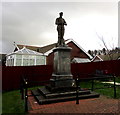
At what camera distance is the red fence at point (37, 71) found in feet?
32.8

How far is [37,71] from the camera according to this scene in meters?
11.7

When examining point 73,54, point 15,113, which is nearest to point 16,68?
point 15,113

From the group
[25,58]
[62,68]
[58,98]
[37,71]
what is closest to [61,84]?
[62,68]

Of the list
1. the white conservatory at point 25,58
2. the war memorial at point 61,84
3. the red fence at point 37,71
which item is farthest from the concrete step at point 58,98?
the white conservatory at point 25,58

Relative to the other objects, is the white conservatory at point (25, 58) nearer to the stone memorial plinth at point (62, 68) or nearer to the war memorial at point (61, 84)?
the war memorial at point (61, 84)

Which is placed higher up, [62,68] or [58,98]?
[62,68]

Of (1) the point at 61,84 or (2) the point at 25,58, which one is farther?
(2) the point at 25,58

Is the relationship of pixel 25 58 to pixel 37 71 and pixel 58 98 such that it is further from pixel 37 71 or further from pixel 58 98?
pixel 58 98

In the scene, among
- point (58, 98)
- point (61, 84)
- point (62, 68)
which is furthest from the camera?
point (62, 68)

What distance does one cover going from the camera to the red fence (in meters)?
9.99

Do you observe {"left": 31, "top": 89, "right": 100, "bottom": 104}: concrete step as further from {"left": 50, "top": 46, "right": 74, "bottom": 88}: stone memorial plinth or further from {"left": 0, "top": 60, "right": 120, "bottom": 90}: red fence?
{"left": 0, "top": 60, "right": 120, "bottom": 90}: red fence

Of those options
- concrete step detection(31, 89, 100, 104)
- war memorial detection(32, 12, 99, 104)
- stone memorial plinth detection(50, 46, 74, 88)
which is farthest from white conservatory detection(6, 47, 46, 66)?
concrete step detection(31, 89, 100, 104)

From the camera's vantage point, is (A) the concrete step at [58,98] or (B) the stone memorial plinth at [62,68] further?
(B) the stone memorial plinth at [62,68]

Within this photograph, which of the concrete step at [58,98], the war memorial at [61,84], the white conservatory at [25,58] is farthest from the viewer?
the white conservatory at [25,58]
